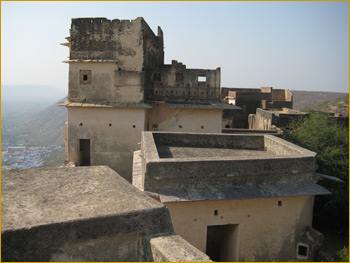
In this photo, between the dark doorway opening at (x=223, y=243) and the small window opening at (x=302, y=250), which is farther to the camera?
the small window opening at (x=302, y=250)

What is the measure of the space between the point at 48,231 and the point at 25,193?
713 millimetres

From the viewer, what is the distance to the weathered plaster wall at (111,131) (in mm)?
14109

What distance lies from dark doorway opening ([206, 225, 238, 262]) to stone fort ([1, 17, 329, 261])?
0.03 meters

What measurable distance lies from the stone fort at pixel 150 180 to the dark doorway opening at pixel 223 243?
1.2 inches

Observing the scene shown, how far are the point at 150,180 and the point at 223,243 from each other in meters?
3.01

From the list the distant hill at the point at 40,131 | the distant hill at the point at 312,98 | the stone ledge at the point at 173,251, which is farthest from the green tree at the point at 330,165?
the distant hill at the point at 312,98

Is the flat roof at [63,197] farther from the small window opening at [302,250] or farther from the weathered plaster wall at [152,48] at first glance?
the weathered plaster wall at [152,48]

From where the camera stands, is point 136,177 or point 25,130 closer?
point 136,177

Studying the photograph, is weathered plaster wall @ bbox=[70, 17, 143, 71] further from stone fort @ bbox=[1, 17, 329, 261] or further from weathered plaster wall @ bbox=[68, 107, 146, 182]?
weathered plaster wall @ bbox=[68, 107, 146, 182]

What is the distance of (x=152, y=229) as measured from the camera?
3055 millimetres

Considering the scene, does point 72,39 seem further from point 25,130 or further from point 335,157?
point 25,130

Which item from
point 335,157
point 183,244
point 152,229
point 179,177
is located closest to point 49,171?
point 152,229

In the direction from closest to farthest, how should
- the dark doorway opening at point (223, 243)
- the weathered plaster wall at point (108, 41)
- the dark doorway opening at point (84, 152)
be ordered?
1. the dark doorway opening at point (223, 243)
2. the weathered plaster wall at point (108, 41)
3. the dark doorway opening at point (84, 152)

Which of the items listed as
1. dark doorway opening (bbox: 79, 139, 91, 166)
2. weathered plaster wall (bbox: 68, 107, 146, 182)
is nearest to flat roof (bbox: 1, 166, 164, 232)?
weathered plaster wall (bbox: 68, 107, 146, 182)
